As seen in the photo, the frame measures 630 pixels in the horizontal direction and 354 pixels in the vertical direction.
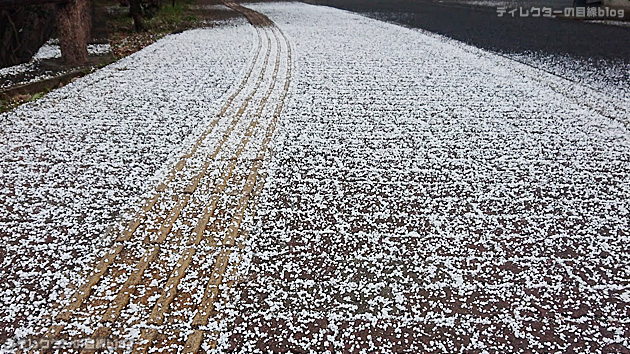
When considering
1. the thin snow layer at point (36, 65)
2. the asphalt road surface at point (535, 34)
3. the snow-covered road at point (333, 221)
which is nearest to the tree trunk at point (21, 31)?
the thin snow layer at point (36, 65)

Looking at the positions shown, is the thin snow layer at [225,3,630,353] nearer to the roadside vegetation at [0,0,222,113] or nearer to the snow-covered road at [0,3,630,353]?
the snow-covered road at [0,3,630,353]

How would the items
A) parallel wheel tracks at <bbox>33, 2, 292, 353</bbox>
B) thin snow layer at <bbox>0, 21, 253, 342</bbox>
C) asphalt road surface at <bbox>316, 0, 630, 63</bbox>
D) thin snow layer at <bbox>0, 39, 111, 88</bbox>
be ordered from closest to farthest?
1. parallel wheel tracks at <bbox>33, 2, 292, 353</bbox>
2. thin snow layer at <bbox>0, 21, 253, 342</bbox>
3. thin snow layer at <bbox>0, 39, 111, 88</bbox>
4. asphalt road surface at <bbox>316, 0, 630, 63</bbox>

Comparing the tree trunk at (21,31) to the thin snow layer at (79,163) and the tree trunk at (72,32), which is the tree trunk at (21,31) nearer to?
the tree trunk at (72,32)

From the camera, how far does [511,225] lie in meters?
2.68

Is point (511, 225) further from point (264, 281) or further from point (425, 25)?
point (425, 25)

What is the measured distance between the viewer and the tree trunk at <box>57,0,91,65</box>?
6707mm

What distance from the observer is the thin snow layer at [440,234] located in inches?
75.3

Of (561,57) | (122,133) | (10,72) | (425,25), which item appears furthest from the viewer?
(425,25)

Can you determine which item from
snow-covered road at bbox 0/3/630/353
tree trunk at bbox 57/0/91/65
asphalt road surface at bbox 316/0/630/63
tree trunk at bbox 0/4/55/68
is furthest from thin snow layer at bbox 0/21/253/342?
asphalt road surface at bbox 316/0/630/63

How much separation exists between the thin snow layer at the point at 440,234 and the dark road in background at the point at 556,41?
244cm

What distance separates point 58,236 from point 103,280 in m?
0.55

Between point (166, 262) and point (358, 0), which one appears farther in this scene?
point (358, 0)

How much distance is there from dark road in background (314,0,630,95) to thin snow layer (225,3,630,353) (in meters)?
2.44

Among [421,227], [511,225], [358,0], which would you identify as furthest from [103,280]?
[358,0]
